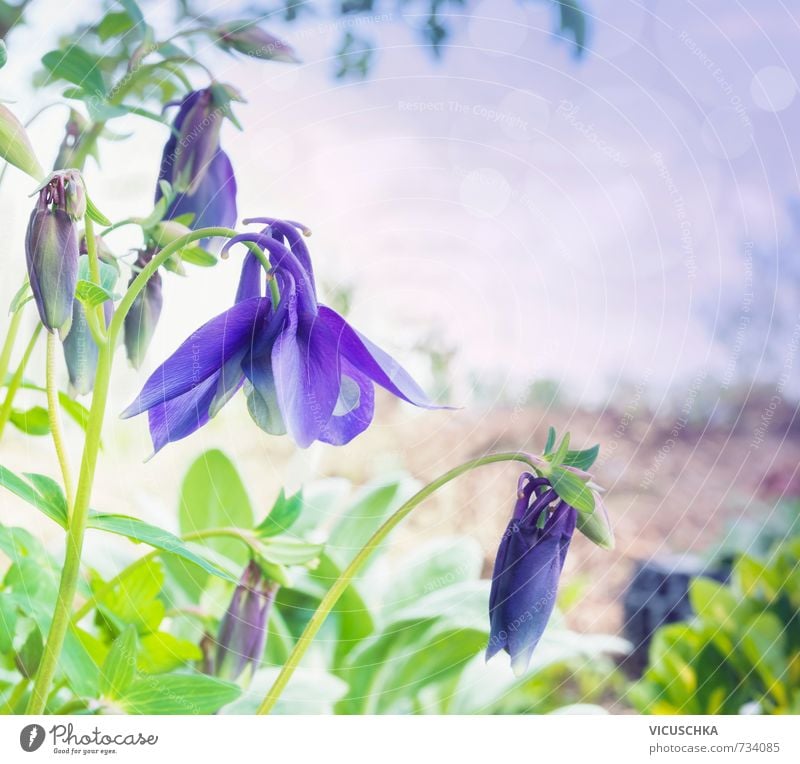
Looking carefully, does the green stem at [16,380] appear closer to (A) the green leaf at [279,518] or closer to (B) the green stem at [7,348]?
(B) the green stem at [7,348]

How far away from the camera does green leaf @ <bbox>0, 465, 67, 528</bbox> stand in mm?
428

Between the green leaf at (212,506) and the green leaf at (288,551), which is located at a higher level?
the green leaf at (288,551)

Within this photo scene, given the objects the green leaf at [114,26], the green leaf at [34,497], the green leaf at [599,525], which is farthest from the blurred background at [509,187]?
the green leaf at [599,525]

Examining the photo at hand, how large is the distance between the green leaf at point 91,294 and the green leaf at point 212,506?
32 centimetres

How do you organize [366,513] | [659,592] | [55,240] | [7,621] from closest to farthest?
[55,240] → [7,621] → [366,513] → [659,592]

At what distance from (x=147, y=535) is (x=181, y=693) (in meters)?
0.12

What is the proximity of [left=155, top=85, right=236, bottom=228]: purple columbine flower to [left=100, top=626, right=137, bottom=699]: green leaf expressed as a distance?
241 mm

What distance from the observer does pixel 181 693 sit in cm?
49

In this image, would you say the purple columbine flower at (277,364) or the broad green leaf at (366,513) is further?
the broad green leaf at (366,513)

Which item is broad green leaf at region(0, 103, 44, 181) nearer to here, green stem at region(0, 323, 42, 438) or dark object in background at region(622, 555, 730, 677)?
green stem at region(0, 323, 42, 438)

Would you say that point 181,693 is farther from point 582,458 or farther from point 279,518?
point 582,458

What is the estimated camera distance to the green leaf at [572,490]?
1.37 ft

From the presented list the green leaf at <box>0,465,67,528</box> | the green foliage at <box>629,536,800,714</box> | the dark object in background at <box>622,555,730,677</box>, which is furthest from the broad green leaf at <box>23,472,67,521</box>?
the dark object in background at <box>622,555,730,677</box>

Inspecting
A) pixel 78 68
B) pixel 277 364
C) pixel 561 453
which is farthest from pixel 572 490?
pixel 78 68
